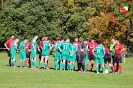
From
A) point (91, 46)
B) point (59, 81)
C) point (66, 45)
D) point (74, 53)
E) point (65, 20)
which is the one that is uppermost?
point (65, 20)

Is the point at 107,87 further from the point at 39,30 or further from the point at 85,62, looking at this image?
the point at 39,30

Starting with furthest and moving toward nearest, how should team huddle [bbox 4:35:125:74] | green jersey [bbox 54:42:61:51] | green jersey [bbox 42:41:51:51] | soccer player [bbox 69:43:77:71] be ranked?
green jersey [bbox 42:41:51:51] < green jersey [bbox 54:42:61:51] < soccer player [bbox 69:43:77:71] < team huddle [bbox 4:35:125:74]

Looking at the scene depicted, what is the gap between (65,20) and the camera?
6938 cm

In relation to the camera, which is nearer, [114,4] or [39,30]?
[114,4]

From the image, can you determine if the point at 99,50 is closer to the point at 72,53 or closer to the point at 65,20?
the point at 72,53

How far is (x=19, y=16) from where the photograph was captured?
2562 inches

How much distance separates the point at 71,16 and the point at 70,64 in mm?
40089

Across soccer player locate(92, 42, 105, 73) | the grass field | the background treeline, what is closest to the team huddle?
soccer player locate(92, 42, 105, 73)

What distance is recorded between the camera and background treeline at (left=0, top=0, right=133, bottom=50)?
204 ft

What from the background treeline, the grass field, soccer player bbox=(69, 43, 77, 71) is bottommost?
the grass field

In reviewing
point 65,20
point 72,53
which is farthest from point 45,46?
point 65,20

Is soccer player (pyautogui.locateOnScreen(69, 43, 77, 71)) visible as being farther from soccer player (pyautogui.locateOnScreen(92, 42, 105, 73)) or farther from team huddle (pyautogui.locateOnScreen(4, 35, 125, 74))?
soccer player (pyautogui.locateOnScreen(92, 42, 105, 73))

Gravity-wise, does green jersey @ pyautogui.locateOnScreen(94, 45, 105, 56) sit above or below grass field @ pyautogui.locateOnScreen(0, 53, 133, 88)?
above

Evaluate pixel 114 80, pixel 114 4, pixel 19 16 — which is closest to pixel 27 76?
pixel 114 80
